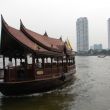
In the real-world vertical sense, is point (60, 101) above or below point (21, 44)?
below

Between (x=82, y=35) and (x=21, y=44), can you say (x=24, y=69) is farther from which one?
(x=82, y=35)

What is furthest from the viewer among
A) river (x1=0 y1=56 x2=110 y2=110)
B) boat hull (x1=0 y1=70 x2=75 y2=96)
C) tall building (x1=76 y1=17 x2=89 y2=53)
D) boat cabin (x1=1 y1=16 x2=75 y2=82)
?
tall building (x1=76 y1=17 x2=89 y2=53)

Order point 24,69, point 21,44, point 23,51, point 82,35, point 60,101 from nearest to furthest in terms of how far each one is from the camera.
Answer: point 60,101
point 21,44
point 24,69
point 23,51
point 82,35

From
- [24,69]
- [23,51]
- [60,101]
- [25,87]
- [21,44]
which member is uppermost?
[21,44]

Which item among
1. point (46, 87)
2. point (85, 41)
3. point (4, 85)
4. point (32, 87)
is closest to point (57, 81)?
point (46, 87)

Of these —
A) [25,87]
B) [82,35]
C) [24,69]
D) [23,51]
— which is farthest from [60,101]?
[82,35]

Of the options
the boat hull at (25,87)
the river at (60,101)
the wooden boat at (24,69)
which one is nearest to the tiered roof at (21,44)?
the wooden boat at (24,69)

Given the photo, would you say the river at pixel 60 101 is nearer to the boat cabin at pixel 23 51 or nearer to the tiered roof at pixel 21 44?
the boat cabin at pixel 23 51

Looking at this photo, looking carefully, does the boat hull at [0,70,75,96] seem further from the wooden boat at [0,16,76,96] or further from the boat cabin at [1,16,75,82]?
the boat cabin at [1,16,75,82]

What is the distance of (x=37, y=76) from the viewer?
51.7 feet

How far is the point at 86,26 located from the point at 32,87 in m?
174

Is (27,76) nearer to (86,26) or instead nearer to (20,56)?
(20,56)

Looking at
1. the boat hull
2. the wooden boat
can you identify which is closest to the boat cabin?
the wooden boat

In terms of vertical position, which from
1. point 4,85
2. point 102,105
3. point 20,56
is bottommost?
point 102,105
